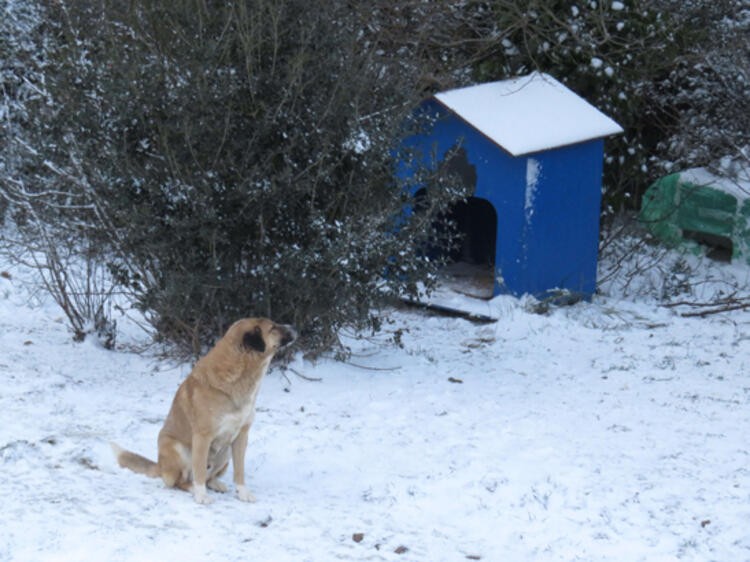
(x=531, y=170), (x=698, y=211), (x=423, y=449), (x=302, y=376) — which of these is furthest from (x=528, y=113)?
(x=423, y=449)

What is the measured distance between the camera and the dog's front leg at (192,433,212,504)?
5.46m

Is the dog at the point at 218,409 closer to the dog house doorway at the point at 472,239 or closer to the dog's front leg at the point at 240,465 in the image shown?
the dog's front leg at the point at 240,465

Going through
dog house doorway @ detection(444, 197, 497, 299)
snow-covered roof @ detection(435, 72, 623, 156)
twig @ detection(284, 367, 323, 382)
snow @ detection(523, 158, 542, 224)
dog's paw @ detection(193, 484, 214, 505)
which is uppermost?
snow-covered roof @ detection(435, 72, 623, 156)

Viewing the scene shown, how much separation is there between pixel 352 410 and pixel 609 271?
5.87 metres

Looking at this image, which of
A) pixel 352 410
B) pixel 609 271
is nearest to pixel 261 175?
pixel 352 410

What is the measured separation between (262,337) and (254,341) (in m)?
0.05

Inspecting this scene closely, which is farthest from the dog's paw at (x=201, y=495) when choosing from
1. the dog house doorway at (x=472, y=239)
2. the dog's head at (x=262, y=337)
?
the dog house doorway at (x=472, y=239)

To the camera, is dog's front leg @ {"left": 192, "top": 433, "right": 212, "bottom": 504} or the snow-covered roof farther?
the snow-covered roof

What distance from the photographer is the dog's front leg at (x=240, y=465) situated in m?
5.65

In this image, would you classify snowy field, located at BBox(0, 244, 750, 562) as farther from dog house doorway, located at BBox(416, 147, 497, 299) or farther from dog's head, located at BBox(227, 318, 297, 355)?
dog house doorway, located at BBox(416, 147, 497, 299)

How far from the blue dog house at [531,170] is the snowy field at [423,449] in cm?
74

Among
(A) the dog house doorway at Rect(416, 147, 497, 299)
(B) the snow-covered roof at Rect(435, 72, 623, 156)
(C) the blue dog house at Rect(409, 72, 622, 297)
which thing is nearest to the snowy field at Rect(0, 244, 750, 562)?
(C) the blue dog house at Rect(409, 72, 622, 297)

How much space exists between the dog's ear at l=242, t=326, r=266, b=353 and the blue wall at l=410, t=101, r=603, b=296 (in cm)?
491

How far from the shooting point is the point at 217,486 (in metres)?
5.82
